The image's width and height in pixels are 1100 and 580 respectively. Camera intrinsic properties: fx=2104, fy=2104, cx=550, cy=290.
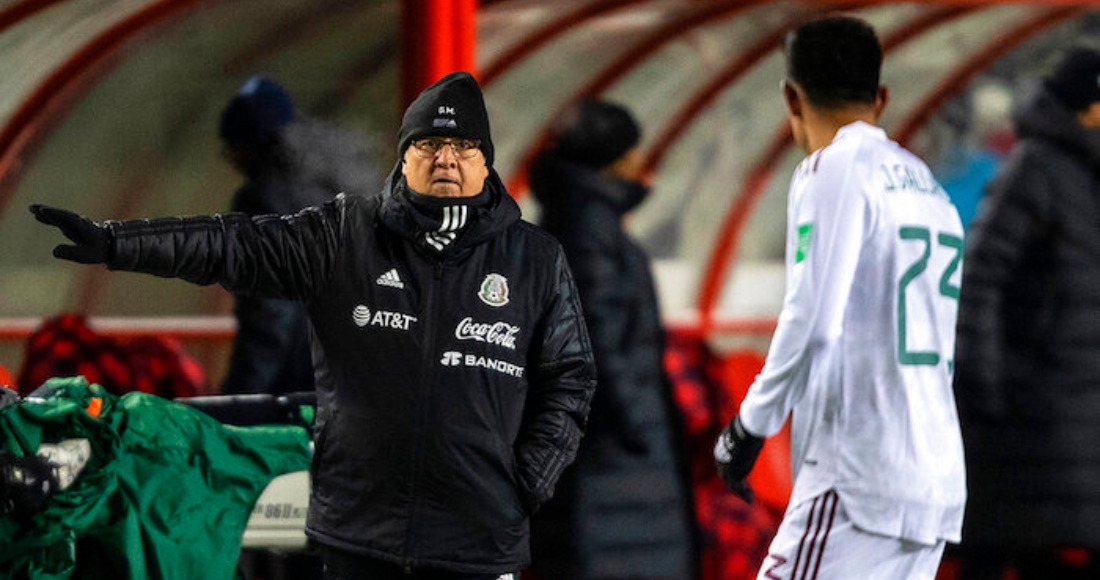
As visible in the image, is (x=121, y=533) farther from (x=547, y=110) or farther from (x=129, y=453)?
(x=547, y=110)

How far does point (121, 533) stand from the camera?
13.7 feet

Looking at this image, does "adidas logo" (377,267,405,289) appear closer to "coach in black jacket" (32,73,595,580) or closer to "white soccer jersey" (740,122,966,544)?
"coach in black jacket" (32,73,595,580)

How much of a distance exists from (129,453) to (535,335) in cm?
90

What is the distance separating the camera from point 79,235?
369 centimetres

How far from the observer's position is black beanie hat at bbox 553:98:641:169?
20.3ft

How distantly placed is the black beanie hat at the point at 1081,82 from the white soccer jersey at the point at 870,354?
88.8 inches

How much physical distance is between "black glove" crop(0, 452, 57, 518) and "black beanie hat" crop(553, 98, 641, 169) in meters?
2.54

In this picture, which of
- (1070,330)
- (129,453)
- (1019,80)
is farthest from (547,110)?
(129,453)

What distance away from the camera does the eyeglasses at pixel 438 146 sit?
3.92m

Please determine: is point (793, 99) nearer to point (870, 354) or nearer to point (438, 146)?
point (870, 354)

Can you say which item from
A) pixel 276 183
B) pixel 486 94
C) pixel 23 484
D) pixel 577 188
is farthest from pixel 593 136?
pixel 486 94

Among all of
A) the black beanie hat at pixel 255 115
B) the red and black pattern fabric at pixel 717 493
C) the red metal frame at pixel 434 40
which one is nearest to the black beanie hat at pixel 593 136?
the red metal frame at pixel 434 40

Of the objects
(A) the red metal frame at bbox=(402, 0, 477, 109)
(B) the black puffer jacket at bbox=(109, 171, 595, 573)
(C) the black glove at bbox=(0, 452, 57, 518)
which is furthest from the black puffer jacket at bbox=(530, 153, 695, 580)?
(C) the black glove at bbox=(0, 452, 57, 518)

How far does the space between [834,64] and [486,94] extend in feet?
Answer: 18.7
